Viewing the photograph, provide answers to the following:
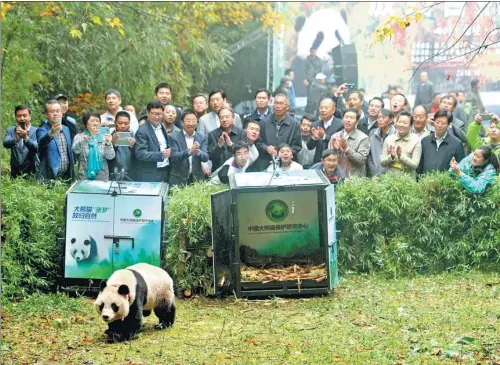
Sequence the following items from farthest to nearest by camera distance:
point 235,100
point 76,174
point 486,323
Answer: point 235,100 → point 76,174 → point 486,323

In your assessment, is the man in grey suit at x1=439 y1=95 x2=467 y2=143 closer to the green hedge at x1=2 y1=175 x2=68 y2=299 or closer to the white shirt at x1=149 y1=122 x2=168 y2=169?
the white shirt at x1=149 y1=122 x2=168 y2=169

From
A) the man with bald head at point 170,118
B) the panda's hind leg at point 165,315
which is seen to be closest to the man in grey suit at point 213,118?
the man with bald head at point 170,118

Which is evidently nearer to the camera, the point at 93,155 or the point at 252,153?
the point at 93,155

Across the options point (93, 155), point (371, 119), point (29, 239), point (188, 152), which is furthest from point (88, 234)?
point (371, 119)

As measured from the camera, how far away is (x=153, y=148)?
34.1 feet

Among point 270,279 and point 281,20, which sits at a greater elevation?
point 281,20

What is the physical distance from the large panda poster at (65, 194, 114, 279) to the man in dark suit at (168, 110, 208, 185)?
157 cm

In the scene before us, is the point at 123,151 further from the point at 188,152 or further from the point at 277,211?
the point at 277,211

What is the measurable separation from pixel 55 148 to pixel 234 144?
77.5 inches

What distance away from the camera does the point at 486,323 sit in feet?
26.5

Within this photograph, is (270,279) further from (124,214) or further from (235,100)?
(235,100)

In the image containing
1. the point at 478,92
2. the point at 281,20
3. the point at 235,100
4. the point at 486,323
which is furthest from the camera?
the point at 235,100

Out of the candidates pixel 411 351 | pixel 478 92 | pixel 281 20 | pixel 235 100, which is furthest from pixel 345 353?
pixel 235 100

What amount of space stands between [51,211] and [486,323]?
4248 millimetres
